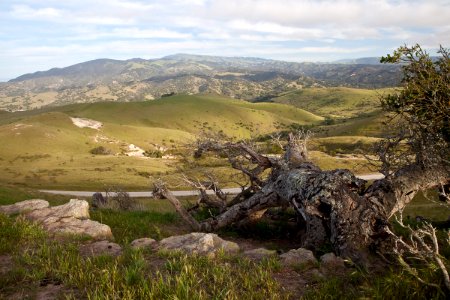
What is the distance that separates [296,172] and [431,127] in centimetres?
513

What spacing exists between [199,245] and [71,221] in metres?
5.77

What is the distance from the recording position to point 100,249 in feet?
30.9

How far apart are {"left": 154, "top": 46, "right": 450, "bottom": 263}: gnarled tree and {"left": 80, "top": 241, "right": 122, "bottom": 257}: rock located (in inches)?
222

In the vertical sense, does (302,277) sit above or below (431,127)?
below

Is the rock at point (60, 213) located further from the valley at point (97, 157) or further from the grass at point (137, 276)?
the valley at point (97, 157)

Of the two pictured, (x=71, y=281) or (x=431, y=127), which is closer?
(x=71, y=281)

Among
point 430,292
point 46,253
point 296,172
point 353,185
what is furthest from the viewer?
point 296,172

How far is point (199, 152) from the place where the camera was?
17.0 meters

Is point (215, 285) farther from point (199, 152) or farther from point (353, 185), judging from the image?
point (199, 152)

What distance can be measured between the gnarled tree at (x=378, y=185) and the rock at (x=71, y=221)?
11.3 ft

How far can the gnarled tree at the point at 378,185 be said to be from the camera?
33.3 feet

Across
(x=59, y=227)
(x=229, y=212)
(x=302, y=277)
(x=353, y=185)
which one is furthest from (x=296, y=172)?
(x=59, y=227)

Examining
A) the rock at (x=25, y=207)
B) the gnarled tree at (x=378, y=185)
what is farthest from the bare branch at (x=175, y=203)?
the rock at (x=25, y=207)

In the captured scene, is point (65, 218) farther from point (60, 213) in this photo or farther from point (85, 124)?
point (85, 124)
